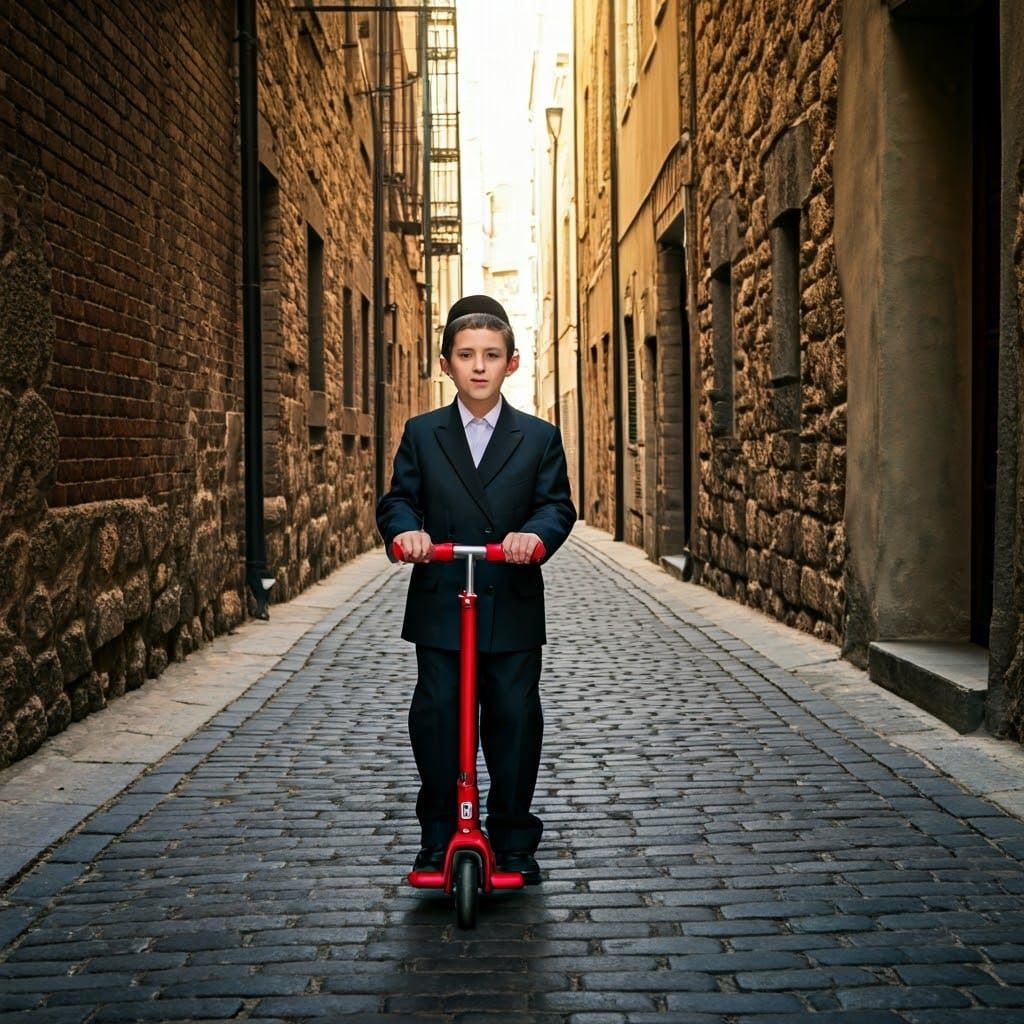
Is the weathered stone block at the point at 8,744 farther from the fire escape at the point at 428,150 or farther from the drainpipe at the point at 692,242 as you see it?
the fire escape at the point at 428,150

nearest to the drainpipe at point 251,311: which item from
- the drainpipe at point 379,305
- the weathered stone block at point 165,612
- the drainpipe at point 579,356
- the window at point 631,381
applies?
the weathered stone block at point 165,612

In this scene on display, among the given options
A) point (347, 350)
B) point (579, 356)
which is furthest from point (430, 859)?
point (579, 356)

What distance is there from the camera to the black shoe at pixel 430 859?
4051mm

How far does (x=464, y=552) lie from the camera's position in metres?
3.80

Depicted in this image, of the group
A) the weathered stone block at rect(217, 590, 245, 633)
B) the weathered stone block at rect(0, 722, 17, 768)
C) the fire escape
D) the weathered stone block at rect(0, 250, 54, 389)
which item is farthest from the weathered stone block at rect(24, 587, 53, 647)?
the fire escape

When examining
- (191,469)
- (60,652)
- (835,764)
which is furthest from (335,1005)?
(191,469)

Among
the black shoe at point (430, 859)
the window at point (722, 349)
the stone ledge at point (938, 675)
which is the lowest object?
the black shoe at point (430, 859)

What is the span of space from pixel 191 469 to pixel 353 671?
154 cm

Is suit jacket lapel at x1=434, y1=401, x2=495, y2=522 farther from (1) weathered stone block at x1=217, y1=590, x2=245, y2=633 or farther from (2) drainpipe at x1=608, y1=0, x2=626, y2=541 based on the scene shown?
(2) drainpipe at x1=608, y1=0, x2=626, y2=541

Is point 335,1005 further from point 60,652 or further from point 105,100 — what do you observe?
point 105,100

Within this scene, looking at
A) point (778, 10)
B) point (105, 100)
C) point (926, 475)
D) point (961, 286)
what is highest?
point (778, 10)

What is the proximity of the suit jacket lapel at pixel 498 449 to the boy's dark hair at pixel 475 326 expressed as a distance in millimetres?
182

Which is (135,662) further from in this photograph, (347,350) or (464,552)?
(347,350)

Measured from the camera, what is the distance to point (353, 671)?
853 cm
